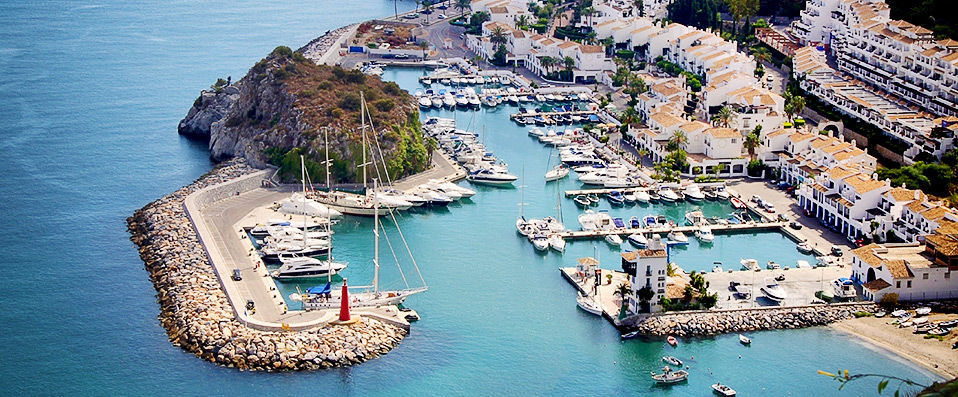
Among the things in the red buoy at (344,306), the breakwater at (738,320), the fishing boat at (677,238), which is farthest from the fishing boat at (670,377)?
the fishing boat at (677,238)

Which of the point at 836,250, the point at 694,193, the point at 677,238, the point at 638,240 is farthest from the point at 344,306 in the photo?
the point at 694,193

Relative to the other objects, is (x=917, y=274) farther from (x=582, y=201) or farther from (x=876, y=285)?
(x=582, y=201)

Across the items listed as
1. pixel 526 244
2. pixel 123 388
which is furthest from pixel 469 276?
pixel 123 388

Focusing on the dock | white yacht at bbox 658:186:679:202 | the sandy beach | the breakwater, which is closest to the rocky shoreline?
the breakwater

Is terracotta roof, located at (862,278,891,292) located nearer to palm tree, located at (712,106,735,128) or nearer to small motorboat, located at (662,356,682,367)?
small motorboat, located at (662,356,682,367)

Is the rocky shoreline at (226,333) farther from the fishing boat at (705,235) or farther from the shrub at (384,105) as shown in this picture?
the shrub at (384,105)

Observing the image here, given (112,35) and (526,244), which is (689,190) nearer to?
(526,244)
